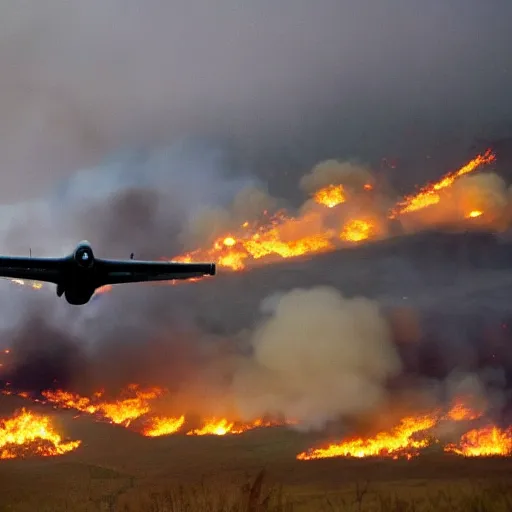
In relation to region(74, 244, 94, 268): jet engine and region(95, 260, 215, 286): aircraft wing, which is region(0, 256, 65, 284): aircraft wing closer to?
region(74, 244, 94, 268): jet engine

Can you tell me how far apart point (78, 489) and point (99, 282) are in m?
29.1

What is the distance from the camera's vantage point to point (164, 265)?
49.1 metres

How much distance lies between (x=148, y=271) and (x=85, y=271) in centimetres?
784

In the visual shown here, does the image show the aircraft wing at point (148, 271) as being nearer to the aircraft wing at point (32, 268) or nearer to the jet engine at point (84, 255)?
the aircraft wing at point (32, 268)

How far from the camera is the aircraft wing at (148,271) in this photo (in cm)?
4641

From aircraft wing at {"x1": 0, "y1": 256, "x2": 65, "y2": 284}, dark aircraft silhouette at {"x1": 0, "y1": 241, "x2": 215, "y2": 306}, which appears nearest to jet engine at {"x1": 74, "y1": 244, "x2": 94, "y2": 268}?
dark aircraft silhouette at {"x1": 0, "y1": 241, "x2": 215, "y2": 306}

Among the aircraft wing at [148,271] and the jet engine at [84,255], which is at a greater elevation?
the aircraft wing at [148,271]

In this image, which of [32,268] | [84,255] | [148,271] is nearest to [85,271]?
[84,255]

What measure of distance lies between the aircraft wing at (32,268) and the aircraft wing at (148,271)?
3714 mm

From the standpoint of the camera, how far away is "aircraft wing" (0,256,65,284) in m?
42.8

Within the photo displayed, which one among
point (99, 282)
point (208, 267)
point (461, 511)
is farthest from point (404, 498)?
point (99, 282)

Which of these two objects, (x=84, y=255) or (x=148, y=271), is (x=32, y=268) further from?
(x=148, y=271)

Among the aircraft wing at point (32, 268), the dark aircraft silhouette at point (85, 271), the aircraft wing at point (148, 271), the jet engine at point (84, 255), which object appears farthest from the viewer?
the aircraft wing at point (148, 271)

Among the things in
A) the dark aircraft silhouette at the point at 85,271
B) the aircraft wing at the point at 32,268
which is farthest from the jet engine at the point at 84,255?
the aircraft wing at the point at 32,268
